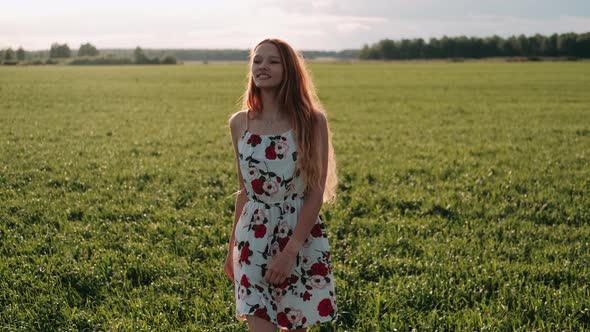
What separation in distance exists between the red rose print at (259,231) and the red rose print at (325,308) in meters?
0.51

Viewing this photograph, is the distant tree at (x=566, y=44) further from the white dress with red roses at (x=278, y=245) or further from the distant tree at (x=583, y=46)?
the white dress with red roses at (x=278, y=245)

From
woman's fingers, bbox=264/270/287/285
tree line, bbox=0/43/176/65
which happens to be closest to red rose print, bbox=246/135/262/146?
woman's fingers, bbox=264/270/287/285

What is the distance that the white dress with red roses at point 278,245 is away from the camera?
3.13m

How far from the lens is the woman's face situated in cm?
312

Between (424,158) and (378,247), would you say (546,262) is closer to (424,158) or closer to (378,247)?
(378,247)

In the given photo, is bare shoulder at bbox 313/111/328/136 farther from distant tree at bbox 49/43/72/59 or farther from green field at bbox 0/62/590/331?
distant tree at bbox 49/43/72/59

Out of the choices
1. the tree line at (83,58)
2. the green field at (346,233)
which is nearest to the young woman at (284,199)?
the green field at (346,233)

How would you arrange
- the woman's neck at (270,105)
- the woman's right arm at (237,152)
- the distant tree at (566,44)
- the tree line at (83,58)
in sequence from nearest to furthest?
the woman's neck at (270,105), the woman's right arm at (237,152), the tree line at (83,58), the distant tree at (566,44)

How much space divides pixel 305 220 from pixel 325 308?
1.71ft

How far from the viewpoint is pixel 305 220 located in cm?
309

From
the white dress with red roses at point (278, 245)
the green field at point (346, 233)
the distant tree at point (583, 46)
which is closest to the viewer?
the white dress with red roses at point (278, 245)

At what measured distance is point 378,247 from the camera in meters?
6.40

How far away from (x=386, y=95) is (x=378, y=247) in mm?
30832

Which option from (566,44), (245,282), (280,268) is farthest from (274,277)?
(566,44)
